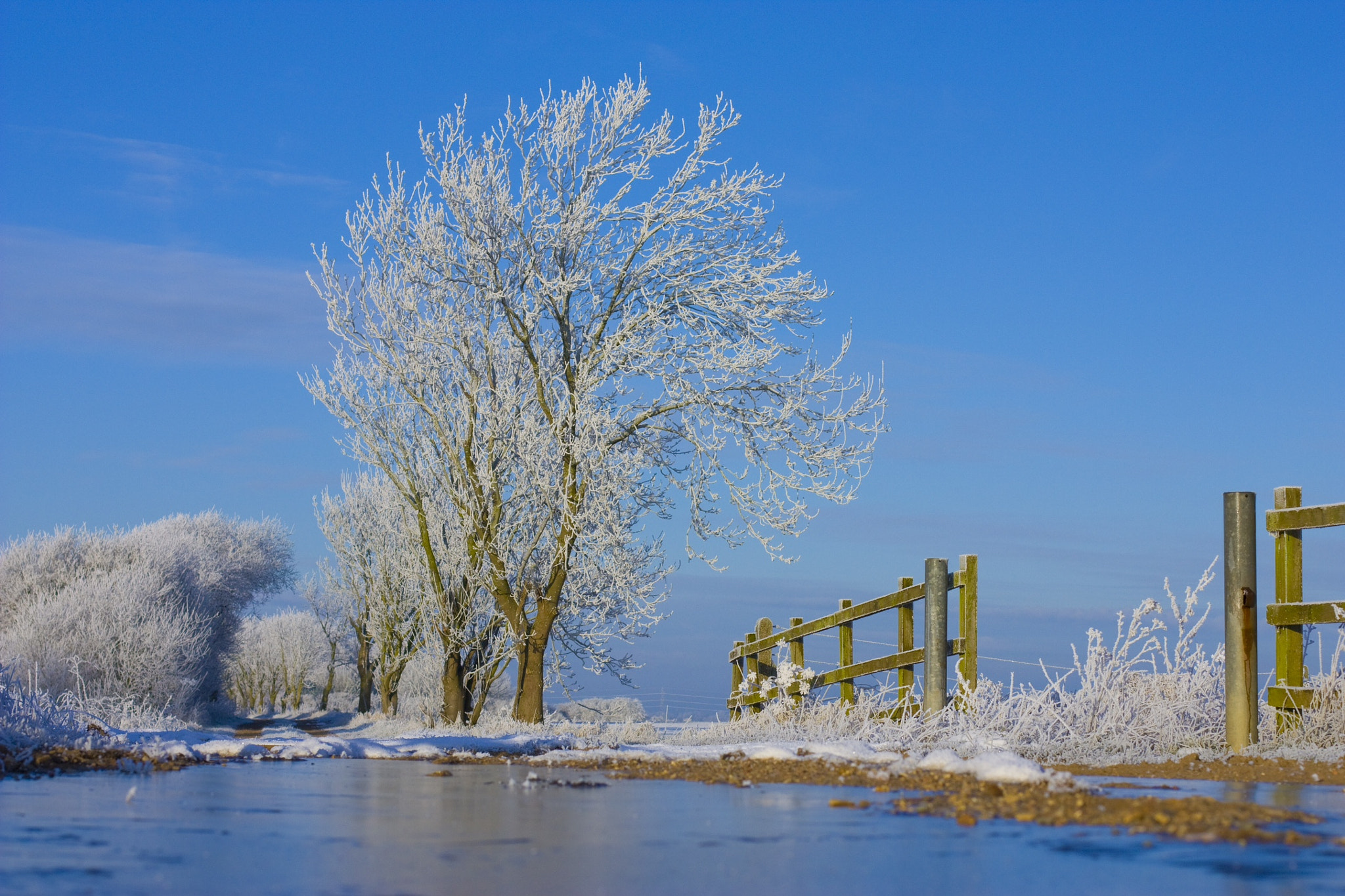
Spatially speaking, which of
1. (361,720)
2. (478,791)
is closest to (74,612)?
(361,720)

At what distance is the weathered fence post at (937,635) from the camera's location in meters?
11.3

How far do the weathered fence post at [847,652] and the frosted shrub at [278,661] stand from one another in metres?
30.8

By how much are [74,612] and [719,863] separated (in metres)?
23.4

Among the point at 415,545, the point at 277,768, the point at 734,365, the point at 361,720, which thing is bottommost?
the point at 361,720

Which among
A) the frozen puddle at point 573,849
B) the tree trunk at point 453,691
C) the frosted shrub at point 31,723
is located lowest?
the tree trunk at point 453,691

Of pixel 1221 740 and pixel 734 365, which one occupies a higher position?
pixel 734 365

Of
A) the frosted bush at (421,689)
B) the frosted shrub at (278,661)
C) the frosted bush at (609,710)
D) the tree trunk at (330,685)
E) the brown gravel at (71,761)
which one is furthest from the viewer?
the frosted shrub at (278,661)

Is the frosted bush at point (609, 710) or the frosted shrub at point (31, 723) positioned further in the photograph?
the frosted bush at point (609, 710)

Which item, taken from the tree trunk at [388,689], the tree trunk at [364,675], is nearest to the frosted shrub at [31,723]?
the tree trunk at [388,689]

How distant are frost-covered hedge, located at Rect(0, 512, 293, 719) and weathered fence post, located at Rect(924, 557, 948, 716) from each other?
1367cm

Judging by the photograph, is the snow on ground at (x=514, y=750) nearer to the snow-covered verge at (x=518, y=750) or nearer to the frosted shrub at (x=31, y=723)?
the snow-covered verge at (x=518, y=750)

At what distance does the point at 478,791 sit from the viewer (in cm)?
564

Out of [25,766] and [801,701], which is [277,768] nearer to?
[25,766]

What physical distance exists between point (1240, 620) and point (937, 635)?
9.61 ft
